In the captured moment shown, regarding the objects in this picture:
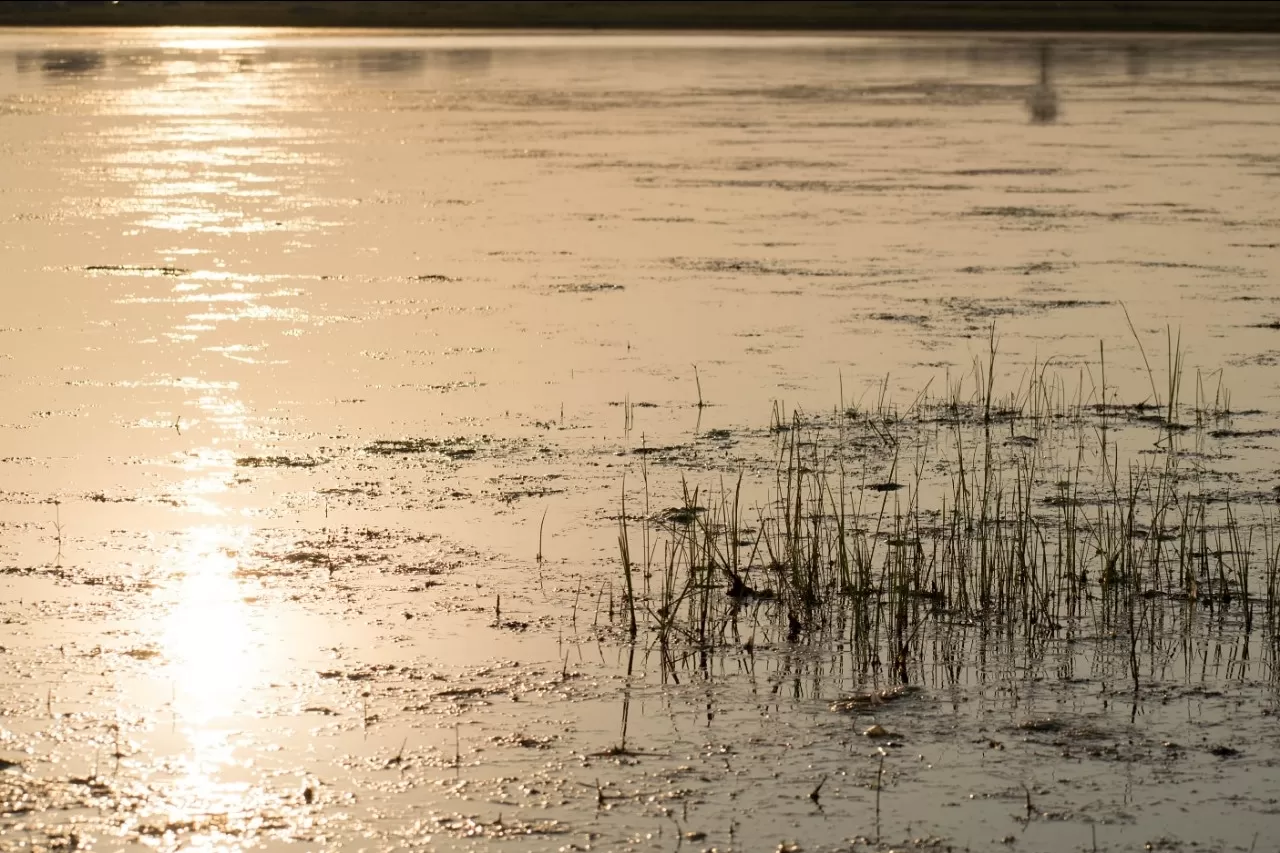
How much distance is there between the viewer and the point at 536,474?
7.00 meters

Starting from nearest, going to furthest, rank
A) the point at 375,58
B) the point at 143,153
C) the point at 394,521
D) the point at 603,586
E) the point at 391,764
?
the point at 391,764, the point at 603,586, the point at 394,521, the point at 143,153, the point at 375,58

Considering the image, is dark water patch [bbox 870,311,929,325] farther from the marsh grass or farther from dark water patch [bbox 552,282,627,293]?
the marsh grass

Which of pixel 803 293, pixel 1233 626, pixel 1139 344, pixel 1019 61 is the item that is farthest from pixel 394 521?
pixel 1019 61

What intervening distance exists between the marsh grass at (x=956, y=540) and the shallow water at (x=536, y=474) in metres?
0.10

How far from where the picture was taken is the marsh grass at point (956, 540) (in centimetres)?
545

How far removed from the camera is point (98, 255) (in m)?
12.3

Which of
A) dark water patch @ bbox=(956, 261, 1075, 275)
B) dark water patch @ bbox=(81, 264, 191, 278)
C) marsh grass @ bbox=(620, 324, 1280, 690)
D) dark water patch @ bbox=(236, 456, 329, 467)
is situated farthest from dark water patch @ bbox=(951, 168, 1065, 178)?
dark water patch @ bbox=(236, 456, 329, 467)

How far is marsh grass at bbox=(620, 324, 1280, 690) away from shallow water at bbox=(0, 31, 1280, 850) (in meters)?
0.10

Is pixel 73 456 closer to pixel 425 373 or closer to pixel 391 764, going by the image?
pixel 425 373

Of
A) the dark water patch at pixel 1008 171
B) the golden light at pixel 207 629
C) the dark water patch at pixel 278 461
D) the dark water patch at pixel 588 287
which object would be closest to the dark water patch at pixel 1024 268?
the dark water patch at pixel 588 287

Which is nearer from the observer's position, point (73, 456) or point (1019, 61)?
point (73, 456)

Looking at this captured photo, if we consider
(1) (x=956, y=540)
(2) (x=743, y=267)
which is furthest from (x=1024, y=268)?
(1) (x=956, y=540)

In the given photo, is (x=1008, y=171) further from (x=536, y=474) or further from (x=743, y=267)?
(x=536, y=474)

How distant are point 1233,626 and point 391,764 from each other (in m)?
2.37
